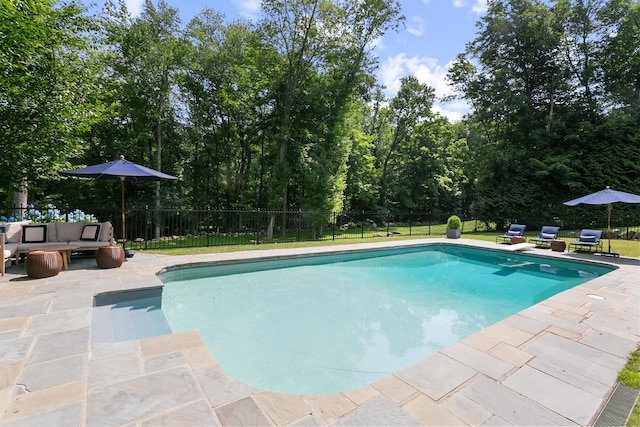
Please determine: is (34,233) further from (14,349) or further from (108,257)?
(14,349)

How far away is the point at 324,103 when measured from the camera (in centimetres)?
1482

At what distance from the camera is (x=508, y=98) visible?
1783 centimetres

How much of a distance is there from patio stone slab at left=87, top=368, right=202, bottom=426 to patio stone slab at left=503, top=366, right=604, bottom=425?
2.52 m

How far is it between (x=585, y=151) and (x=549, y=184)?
8.02ft

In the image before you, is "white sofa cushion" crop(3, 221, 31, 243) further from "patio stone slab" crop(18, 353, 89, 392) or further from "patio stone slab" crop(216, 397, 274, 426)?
"patio stone slab" crop(216, 397, 274, 426)

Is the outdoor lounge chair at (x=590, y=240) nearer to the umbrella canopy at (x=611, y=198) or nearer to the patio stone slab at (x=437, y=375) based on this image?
the umbrella canopy at (x=611, y=198)

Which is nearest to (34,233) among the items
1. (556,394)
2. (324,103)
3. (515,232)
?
(556,394)

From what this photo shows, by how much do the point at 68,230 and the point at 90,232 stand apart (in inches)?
15.5

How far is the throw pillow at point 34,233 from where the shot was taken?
18.8 feet

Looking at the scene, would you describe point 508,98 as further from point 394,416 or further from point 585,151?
point 394,416

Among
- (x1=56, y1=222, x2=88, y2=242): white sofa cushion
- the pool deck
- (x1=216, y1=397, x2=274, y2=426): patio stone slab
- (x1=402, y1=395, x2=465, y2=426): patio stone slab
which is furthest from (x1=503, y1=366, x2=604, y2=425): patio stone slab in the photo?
(x1=56, y1=222, x2=88, y2=242): white sofa cushion

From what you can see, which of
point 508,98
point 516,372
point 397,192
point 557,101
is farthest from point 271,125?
point 557,101

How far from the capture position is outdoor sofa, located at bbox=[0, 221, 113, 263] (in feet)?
18.3

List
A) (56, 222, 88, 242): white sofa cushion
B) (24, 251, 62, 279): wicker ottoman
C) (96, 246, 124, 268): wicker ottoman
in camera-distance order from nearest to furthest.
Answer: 1. (24, 251, 62, 279): wicker ottoman
2. (96, 246, 124, 268): wicker ottoman
3. (56, 222, 88, 242): white sofa cushion
